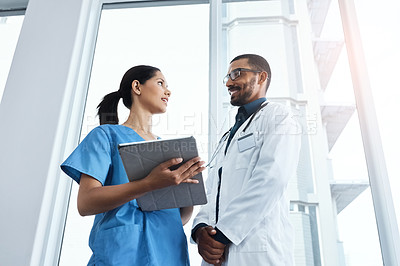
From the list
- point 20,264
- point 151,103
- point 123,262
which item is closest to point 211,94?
point 151,103

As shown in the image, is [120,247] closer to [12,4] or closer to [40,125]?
[40,125]

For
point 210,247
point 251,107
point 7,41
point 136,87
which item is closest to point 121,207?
point 210,247

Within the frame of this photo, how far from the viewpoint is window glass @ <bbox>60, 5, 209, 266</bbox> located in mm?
1791

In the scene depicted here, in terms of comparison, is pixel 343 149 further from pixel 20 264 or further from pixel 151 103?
pixel 20 264

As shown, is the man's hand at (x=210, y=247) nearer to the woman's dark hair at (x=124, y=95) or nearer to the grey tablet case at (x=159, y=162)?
the grey tablet case at (x=159, y=162)

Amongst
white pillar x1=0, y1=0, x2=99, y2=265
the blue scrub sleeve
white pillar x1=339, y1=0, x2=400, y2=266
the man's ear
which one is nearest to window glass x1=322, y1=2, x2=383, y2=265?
white pillar x1=339, y1=0, x2=400, y2=266

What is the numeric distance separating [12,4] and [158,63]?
3.90ft

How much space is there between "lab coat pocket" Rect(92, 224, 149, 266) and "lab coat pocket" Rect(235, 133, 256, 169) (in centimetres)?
41

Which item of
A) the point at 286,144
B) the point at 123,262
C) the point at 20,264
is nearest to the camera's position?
the point at 123,262

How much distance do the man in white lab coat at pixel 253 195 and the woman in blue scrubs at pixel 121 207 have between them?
12cm

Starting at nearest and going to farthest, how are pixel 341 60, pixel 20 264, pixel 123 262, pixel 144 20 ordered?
1. pixel 123 262
2. pixel 20 264
3. pixel 341 60
4. pixel 144 20

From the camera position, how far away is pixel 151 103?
4.47ft

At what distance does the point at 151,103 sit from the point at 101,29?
3.63 feet

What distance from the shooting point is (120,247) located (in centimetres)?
99
